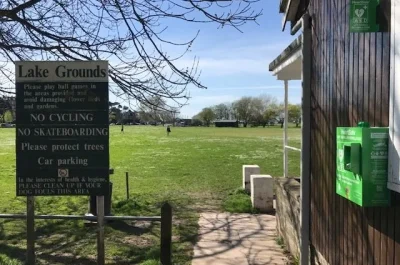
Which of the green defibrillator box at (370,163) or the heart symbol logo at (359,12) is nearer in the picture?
the green defibrillator box at (370,163)

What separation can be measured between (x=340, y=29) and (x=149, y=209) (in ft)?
23.4

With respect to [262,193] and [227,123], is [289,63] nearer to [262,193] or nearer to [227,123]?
[262,193]

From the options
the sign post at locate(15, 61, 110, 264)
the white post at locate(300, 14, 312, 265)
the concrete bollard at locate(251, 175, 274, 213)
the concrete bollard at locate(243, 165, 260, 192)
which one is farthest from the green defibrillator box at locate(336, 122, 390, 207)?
the concrete bollard at locate(243, 165, 260, 192)

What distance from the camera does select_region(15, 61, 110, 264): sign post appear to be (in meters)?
5.70

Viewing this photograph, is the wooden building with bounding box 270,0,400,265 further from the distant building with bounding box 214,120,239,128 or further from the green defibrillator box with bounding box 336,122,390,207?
the distant building with bounding box 214,120,239,128

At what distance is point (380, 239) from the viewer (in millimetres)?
2969

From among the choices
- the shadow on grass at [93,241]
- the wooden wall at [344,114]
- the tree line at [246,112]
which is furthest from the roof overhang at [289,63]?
the tree line at [246,112]

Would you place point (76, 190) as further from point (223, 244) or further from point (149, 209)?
point (149, 209)

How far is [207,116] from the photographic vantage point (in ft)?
439

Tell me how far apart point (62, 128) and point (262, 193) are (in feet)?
16.5

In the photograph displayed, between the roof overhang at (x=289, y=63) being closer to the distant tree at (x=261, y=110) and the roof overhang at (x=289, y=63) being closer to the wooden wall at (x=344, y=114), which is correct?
the wooden wall at (x=344, y=114)

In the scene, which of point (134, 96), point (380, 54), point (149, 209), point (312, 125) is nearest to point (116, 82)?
point (134, 96)

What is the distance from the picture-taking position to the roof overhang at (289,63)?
586 cm

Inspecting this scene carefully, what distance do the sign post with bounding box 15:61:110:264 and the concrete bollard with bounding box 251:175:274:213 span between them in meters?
4.41
